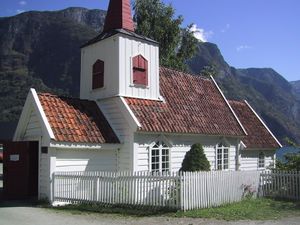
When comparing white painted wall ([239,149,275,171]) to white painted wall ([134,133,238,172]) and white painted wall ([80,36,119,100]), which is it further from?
white painted wall ([80,36,119,100])

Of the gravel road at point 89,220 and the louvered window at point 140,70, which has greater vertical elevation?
the louvered window at point 140,70

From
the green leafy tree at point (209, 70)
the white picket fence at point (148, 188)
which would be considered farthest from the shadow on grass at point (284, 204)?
the green leafy tree at point (209, 70)

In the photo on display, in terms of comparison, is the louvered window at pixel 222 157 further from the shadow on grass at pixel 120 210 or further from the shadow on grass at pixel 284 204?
the shadow on grass at pixel 120 210

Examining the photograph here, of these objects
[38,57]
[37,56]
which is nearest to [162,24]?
[38,57]

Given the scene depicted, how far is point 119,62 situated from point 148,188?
7.52 meters

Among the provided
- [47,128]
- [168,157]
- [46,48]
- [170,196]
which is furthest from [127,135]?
[46,48]

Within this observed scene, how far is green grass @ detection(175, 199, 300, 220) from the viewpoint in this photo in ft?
49.1

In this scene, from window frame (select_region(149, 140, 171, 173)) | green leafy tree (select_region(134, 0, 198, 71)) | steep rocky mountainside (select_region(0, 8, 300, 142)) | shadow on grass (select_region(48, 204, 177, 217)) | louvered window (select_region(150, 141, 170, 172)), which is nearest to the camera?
shadow on grass (select_region(48, 204, 177, 217))

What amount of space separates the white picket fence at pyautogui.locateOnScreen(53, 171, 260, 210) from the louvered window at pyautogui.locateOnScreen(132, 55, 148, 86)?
6618 millimetres

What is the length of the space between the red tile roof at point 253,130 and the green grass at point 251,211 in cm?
1039

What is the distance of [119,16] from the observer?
23406mm

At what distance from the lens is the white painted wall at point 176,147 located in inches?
802

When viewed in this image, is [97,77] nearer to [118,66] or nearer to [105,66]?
[105,66]

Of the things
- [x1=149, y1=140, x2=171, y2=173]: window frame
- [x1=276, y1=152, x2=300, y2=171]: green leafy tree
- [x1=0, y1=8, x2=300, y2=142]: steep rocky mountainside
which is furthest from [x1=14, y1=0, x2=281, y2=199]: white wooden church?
[x1=0, y1=8, x2=300, y2=142]: steep rocky mountainside
